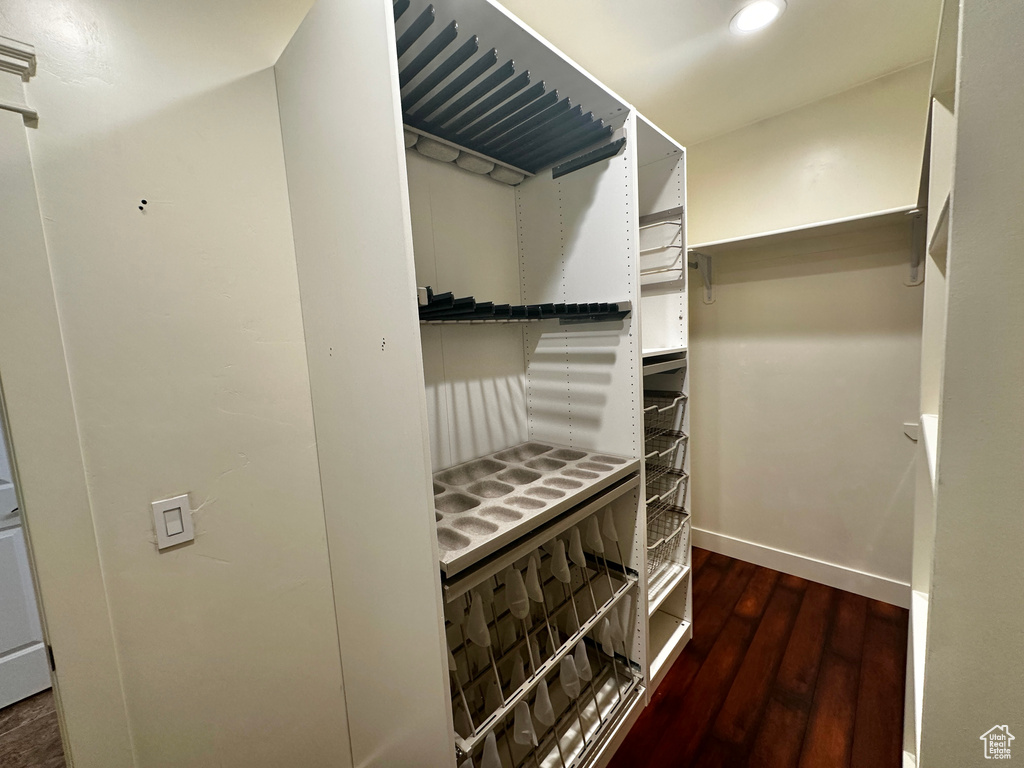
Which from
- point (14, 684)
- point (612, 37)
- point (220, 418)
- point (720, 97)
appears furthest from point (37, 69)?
point (14, 684)

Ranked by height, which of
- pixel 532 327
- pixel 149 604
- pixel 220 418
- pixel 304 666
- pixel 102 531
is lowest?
pixel 304 666

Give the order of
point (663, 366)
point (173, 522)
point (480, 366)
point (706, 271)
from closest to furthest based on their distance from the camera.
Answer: point (173, 522), point (480, 366), point (663, 366), point (706, 271)

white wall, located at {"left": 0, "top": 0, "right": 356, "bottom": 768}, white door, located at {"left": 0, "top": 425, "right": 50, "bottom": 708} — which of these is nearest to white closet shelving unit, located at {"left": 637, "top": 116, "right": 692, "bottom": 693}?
white wall, located at {"left": 0, "top": 0, "right": 356, "bottom": 768}

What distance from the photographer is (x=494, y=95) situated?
1.09 metres

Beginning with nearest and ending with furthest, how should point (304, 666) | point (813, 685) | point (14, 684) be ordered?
1. point (304, 666)
2. point (813, 685)
3. point (14, 684)

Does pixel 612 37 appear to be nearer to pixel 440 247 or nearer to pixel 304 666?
pixel 440 247

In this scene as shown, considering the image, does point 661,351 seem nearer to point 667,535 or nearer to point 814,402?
point 667,535

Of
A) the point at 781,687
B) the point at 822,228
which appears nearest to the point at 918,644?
the point at 781,687

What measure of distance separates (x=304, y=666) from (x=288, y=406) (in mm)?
751

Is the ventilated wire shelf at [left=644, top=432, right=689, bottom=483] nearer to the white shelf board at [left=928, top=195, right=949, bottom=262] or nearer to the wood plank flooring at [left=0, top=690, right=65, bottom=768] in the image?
the white shelf board at [left=928, top=195, right=949, bottom=262]

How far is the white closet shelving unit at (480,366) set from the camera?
823mm

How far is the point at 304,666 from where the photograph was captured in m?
1.14

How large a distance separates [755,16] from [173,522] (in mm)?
2323

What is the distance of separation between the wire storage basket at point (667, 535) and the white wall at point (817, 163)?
161 cm
